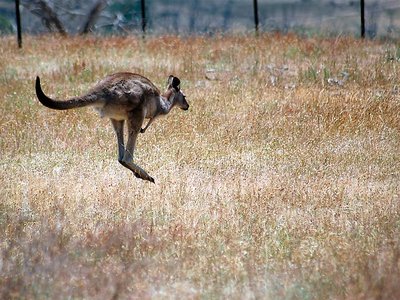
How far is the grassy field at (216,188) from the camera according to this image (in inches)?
264

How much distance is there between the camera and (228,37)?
21.7m

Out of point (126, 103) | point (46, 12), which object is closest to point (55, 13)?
point (46, 12)

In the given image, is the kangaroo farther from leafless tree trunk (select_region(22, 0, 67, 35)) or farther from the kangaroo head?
leafless tree trunk (select_region(22, 0, 67, 35))

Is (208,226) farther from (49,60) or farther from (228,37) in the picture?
(228,37)

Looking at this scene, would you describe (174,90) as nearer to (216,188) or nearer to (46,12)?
(216,188)

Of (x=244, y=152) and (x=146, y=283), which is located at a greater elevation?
(x=146, y=283)

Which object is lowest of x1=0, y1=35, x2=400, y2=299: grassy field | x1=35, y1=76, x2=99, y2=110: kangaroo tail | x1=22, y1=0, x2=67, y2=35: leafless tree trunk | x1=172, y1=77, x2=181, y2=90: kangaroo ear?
x1=22, y1=0, x2=67, y2=35: leafless tree trunk

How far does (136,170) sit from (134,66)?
26.8ft

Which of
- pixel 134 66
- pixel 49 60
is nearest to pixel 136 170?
pixel 134 66

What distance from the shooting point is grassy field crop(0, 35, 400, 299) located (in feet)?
22.0

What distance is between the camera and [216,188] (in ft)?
32.0

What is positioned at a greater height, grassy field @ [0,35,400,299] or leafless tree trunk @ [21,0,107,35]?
grassy field @ [0,35,400,299]

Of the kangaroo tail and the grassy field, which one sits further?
the kangaroo tail

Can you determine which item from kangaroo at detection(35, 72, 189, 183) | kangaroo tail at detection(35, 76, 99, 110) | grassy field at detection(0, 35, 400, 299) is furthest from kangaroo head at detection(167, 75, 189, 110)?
kangaroo tail at detection(35, 76, 99, 110)
